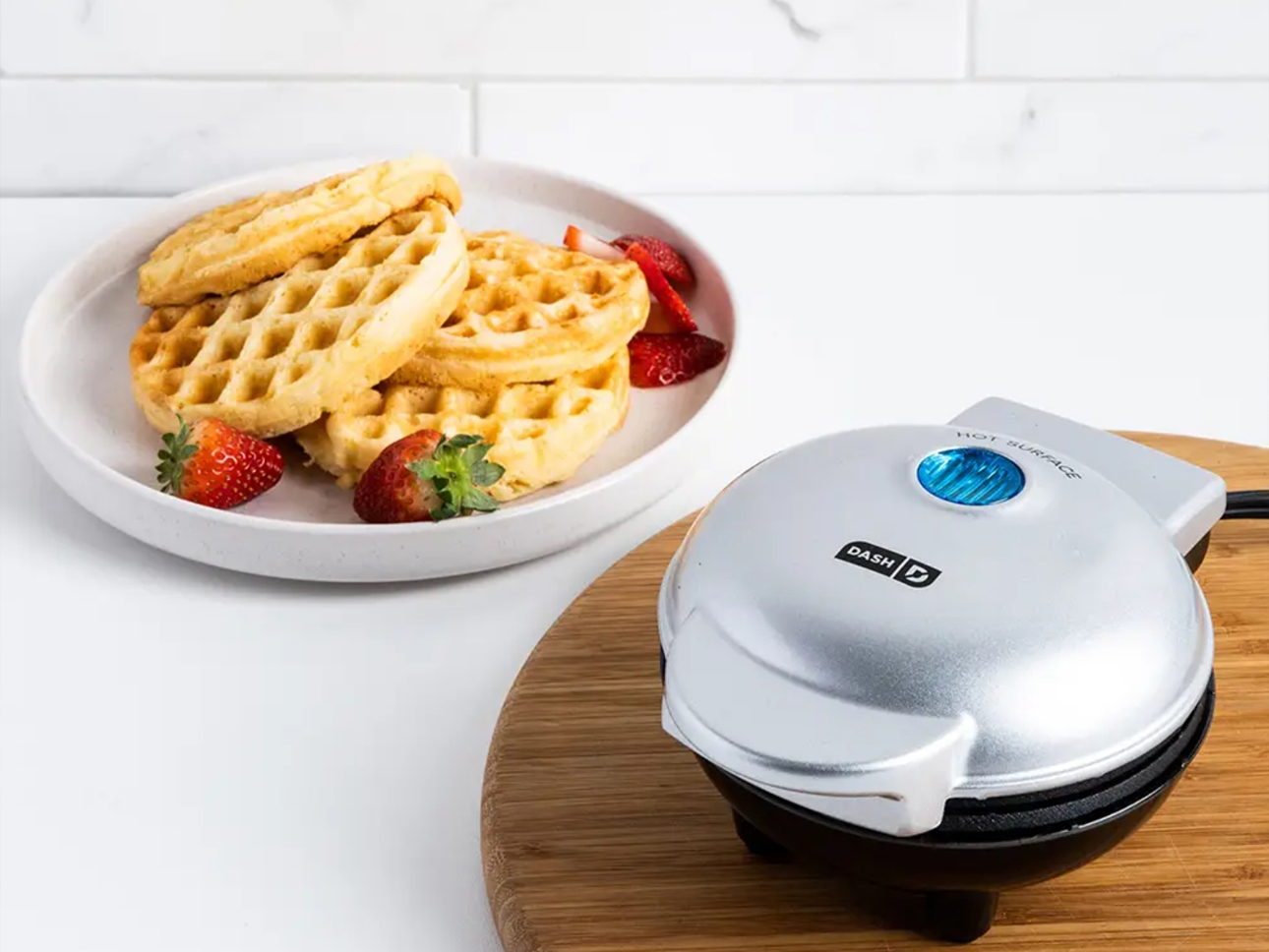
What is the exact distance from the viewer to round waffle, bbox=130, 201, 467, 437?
1014 millimetres

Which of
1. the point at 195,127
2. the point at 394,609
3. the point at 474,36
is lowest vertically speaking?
the point at 394,609

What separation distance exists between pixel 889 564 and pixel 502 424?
1.49 feet

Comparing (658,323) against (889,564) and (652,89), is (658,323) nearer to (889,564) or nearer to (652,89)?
(652,89)

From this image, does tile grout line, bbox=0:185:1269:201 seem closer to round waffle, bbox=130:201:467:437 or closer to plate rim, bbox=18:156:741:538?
plate rim, bbox=18:156:741:538

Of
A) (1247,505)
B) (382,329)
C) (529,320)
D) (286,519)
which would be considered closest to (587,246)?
(529,320)

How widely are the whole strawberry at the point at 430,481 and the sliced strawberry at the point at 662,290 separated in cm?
29

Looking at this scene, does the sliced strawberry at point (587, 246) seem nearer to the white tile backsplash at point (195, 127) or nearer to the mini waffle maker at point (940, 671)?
the white tile backsplash at point (195, 127)

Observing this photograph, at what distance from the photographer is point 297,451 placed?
1072 millimetres

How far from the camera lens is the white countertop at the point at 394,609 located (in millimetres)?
725

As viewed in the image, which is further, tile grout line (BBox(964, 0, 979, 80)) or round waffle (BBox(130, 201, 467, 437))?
tile grout line (BBox(964, 0, 979, 80))

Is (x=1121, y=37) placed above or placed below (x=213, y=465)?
above

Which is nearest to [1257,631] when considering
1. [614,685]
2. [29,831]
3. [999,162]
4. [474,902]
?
[614,685]

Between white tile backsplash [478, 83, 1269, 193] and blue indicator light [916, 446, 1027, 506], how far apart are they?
2.90 ft

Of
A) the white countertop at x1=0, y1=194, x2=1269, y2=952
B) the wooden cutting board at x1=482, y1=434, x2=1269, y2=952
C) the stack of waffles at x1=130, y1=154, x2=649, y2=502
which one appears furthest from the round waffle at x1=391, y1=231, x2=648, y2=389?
the wooden cutting board at x1=482, y1=434, x2=1269, y2=952
